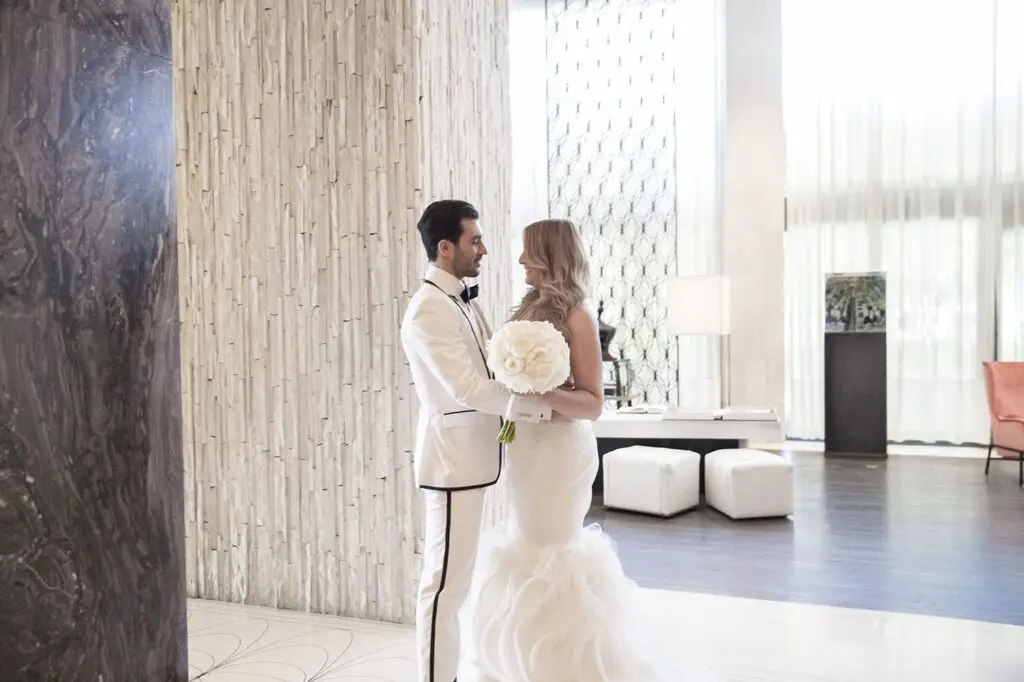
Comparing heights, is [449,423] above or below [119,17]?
below

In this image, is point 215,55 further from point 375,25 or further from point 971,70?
point 971,70

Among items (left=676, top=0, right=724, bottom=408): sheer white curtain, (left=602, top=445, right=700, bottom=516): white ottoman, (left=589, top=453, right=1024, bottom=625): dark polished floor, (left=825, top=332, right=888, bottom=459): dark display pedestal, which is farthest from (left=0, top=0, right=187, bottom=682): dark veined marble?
(left=676, top=0, right=724, bottom=408): sheer white curtain

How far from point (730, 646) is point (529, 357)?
5.62 feet

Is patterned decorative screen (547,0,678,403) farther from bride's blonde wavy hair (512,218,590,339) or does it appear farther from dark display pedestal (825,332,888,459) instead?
bride's blonde wavy hair (512,218,590,339)

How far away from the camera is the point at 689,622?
376 cm

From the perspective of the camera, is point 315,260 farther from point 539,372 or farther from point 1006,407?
point 1006,407

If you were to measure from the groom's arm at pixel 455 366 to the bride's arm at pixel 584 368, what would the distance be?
0.14 meters

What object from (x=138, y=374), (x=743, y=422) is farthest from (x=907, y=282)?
(x=138, y=374)

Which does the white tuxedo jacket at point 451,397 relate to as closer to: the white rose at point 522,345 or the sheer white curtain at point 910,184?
the white rose at point 522,345

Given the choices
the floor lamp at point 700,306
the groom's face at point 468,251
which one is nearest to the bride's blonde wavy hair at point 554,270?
the groom's face at point 468,251

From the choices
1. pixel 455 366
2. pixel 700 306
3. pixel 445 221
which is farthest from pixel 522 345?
pixel 700 306

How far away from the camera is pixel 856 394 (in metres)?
8.25

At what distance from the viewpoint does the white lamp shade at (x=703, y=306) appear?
282 inches

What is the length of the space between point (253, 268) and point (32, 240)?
3040mm
